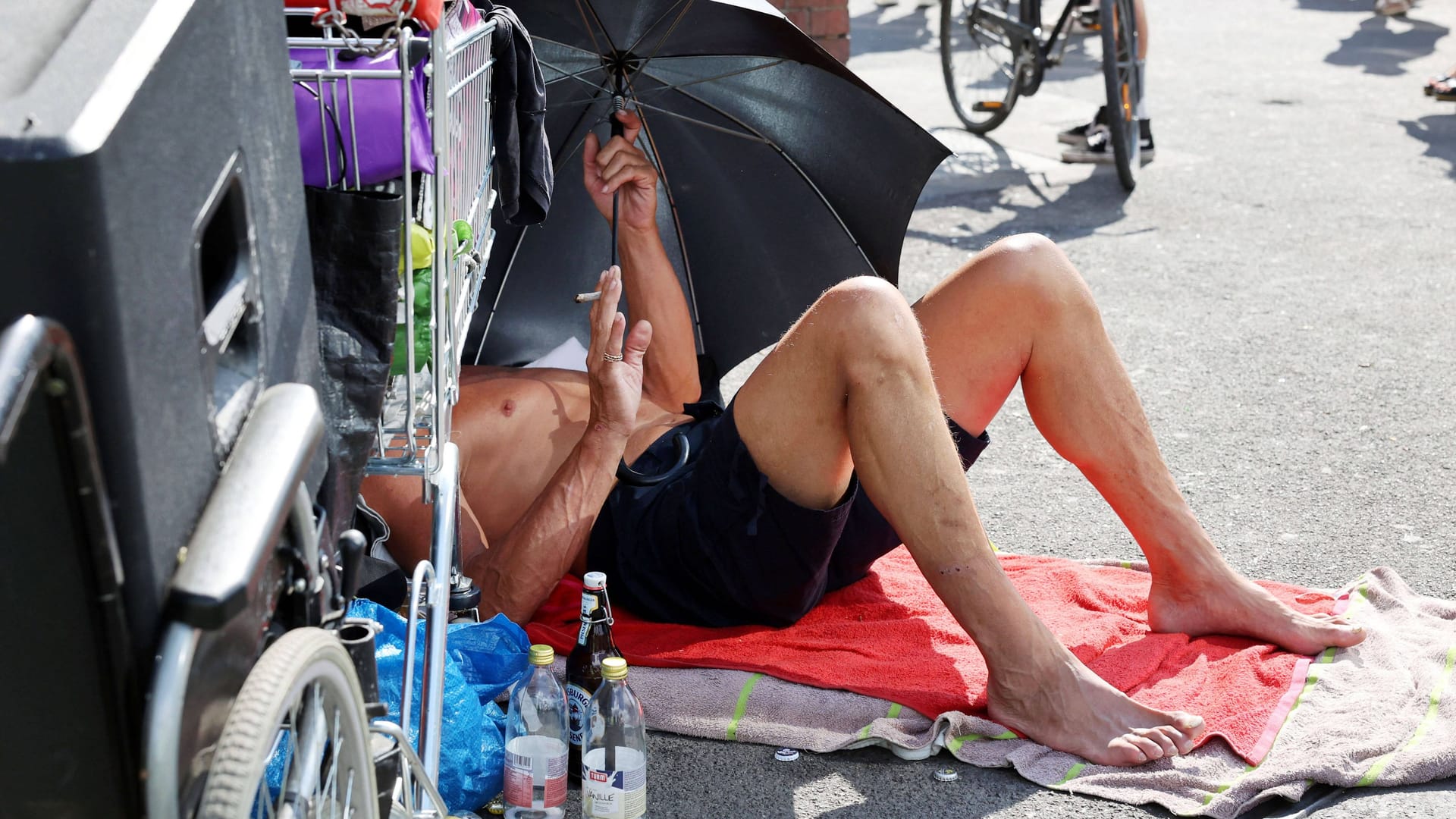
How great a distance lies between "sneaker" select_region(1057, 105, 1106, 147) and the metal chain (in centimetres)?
639

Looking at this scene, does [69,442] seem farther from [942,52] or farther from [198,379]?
[942,52]

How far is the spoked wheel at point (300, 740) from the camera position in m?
1.21

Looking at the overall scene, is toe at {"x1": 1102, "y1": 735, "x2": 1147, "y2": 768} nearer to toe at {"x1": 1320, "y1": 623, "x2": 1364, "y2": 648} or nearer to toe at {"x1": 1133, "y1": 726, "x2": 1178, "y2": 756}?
toe at {"x1": 1133, "y1": 726, "x2": 1178, "y2": 756}

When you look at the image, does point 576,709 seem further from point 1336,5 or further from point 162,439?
point 1336,5

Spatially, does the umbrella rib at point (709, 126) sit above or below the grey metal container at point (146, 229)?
below

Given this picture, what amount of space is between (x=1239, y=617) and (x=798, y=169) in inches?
54.6

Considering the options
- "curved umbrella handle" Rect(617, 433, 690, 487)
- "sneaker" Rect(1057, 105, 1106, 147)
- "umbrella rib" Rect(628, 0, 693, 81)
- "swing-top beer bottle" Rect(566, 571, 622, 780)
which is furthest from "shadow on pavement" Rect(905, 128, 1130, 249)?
"swing-top beer bottle" Rect(566, 571, 622, 780)

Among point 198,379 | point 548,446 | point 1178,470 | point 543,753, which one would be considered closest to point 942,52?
point 1178,470

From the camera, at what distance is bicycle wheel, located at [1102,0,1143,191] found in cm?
672

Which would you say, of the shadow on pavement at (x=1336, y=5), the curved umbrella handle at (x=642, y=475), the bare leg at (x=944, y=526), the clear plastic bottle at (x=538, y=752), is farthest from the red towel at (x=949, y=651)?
the shadow on pavement at (x=1336, y=5)

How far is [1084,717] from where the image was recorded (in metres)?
2.56

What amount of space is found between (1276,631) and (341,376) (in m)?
1.99

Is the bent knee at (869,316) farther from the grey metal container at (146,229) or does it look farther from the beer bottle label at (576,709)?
the grey metal container at (146,229)

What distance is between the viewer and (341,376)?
5.94 feet
